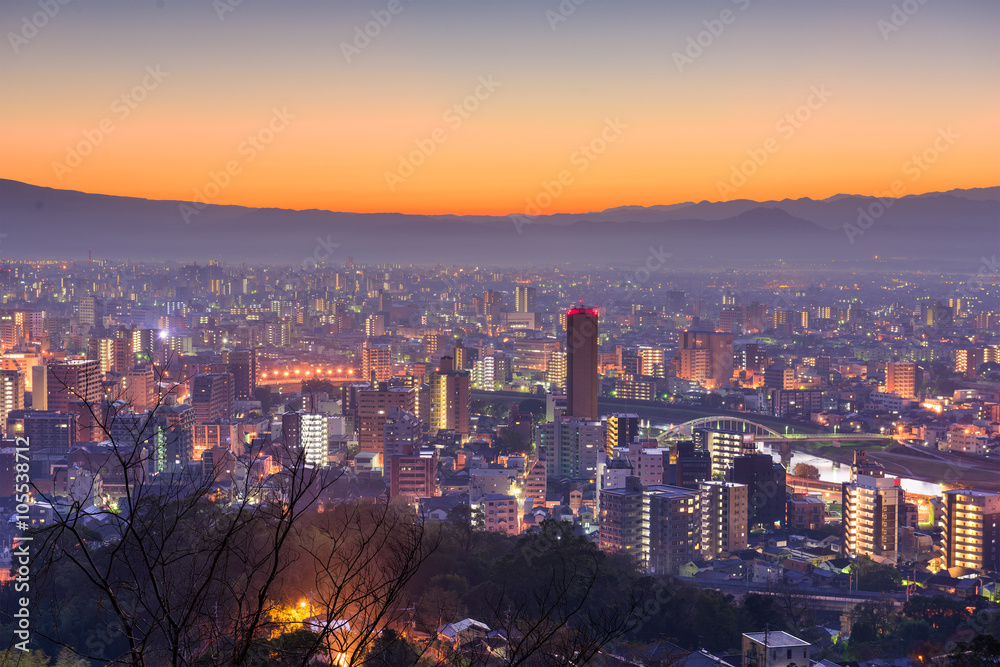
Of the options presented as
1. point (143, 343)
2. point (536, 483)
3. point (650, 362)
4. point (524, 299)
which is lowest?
point (536, 483)

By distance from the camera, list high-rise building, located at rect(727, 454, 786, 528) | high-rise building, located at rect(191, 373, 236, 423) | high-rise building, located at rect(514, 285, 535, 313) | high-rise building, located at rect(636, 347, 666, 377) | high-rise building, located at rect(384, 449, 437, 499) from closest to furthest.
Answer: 1. high-rise building, located at rect(727, 454, 786, 528)
2. high-rise building, located at rect(384, 449, 437, 499)
3. high-rise building, located at rect(191, 373, 236, 423)
4. high-rise building, located at rect(636, 347, 666, 377)
5. high-rise building, located at rect(514, 285, 535, 313)

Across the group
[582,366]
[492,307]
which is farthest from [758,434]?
[492,307]

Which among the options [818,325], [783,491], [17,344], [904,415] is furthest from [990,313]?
[17,344]

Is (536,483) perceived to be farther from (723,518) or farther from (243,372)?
(243,372)

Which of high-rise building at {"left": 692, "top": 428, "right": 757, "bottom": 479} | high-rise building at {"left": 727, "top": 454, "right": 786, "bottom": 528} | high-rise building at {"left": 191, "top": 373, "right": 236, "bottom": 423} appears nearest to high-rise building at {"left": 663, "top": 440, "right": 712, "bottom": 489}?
high-rise building at {"left": 727, "top": 454, "right": 786, "bottom": 528}

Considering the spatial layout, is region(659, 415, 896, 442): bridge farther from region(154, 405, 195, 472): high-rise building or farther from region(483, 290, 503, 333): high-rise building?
region(483, 290, 503, 333): high-rise building

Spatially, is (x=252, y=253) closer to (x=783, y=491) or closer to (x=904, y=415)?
(x=904, y=415)
